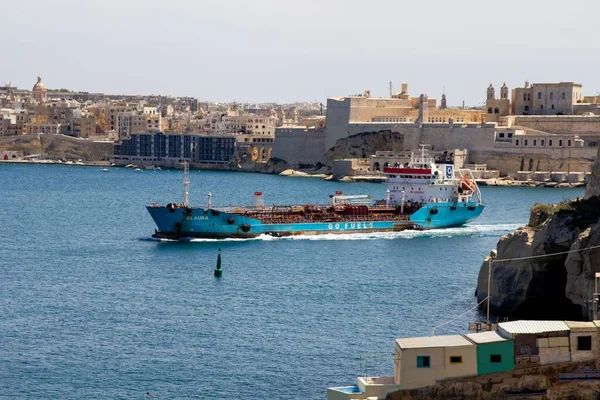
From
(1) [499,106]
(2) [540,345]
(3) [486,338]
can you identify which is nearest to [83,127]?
(1) [499,106]

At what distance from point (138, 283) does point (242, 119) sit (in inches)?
3119

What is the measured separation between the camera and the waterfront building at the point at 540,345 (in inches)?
586

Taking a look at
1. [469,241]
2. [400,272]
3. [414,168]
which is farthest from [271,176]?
[400,272]

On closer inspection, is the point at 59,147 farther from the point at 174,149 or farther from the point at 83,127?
the point at 174,149

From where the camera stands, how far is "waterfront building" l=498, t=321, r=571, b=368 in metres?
14.9

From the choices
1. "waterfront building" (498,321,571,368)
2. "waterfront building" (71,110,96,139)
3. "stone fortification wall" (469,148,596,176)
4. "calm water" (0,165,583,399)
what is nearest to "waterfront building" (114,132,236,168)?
"waterfront building" (71,110,96,139)

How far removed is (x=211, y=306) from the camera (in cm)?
2633

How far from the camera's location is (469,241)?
41.2 metres

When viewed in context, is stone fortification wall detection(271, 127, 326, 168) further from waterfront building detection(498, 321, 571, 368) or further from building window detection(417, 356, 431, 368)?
building window detection(417, 356, 431, 368)

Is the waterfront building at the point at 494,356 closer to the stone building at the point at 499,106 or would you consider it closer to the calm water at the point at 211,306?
the calm water at the point at 211,306

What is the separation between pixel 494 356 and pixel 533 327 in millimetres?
613

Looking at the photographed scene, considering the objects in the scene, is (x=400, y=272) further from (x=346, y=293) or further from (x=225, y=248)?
(x=225, y=248)

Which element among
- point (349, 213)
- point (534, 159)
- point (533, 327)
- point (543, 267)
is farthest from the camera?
point (534, 159)

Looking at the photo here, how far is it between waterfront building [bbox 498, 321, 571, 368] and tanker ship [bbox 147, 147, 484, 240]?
2664cm
